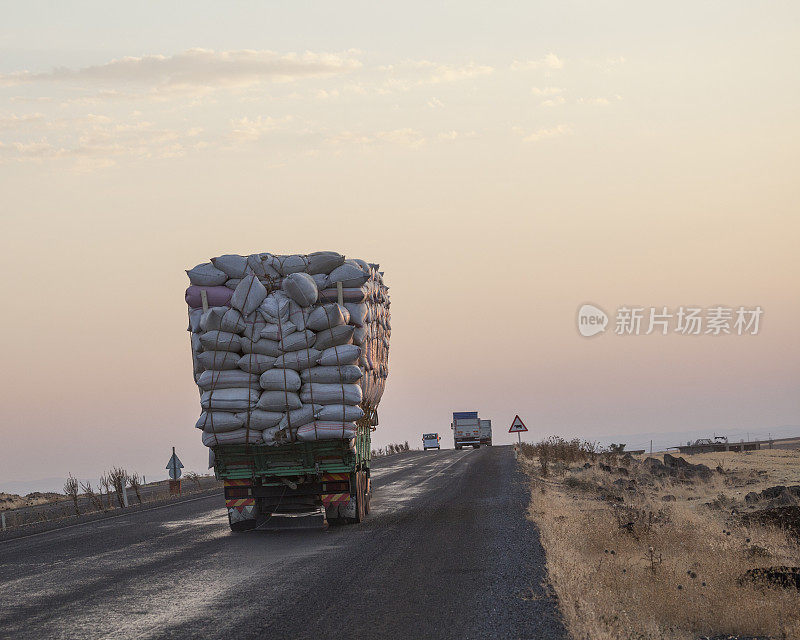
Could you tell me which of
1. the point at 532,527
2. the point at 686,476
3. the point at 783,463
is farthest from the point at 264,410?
the point at 783,463

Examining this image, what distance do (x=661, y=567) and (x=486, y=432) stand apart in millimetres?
61866

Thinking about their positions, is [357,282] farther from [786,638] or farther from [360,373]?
[786,638]

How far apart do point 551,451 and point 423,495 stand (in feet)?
62.2

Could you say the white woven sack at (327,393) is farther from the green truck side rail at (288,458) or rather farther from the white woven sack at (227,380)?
the white woven sack at (227,380)

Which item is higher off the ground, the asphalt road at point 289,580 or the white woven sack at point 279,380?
the white woven sack at point 279,380

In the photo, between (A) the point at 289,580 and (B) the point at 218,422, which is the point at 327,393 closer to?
(B) the point at 218,422

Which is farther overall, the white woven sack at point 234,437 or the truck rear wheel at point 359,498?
the truck rear wheel at point 359,498

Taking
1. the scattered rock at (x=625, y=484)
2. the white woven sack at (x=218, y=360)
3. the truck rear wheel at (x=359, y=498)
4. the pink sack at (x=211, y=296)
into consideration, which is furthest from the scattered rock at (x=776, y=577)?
the scattered rock at (x=625, y=484)

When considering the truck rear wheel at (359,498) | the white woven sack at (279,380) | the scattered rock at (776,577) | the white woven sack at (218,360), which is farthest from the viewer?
the truck rear wheel at (359,498)

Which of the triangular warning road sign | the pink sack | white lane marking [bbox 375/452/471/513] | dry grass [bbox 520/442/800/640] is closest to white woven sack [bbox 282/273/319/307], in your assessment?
the pink sack

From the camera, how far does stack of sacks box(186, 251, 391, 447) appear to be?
681 inches

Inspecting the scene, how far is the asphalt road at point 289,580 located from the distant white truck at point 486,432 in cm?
5261

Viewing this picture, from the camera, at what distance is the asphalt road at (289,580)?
951 centimetres

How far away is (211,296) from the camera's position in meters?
17.9
